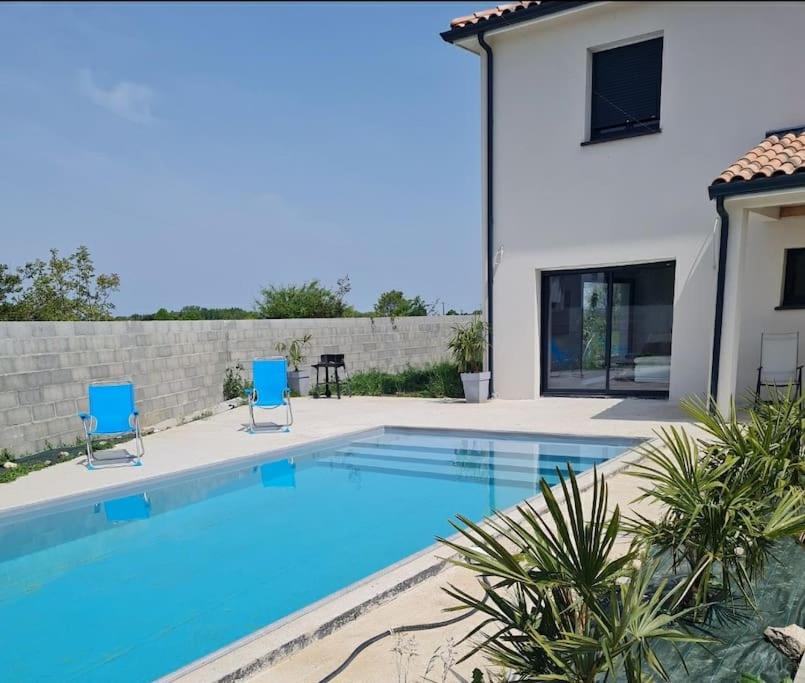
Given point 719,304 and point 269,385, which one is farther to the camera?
point 269,385

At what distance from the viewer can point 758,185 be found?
8.23 m

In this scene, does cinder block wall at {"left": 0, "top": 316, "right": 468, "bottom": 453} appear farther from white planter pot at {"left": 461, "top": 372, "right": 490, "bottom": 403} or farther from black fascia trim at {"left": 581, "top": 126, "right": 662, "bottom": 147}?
black fascia trim at {"left": 581, "top": 126, "right": 662, "bottom": 147}

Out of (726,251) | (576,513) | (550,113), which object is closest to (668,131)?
(550,113)

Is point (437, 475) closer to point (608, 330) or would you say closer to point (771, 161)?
point (608, 330)

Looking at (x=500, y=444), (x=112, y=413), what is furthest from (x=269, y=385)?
(x=500, y=444)

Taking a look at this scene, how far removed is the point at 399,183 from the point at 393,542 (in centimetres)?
2397

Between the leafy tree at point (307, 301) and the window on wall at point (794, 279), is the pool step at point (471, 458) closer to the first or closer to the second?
the window on wall at point (794, 279)

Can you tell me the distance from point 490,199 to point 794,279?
6.34 m

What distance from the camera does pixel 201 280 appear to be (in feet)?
116

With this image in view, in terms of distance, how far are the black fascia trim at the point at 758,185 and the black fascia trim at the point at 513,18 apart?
5459 millimetres

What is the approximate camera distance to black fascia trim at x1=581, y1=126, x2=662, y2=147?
11336 millimetres

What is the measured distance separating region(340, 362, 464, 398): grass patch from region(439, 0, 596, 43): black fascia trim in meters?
8.00

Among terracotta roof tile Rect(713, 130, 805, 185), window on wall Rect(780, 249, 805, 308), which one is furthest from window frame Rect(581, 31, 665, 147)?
window on wall Rect(780, 249, 805, 308)

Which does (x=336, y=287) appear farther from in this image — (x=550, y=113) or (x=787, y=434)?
(x=787, y=434)
